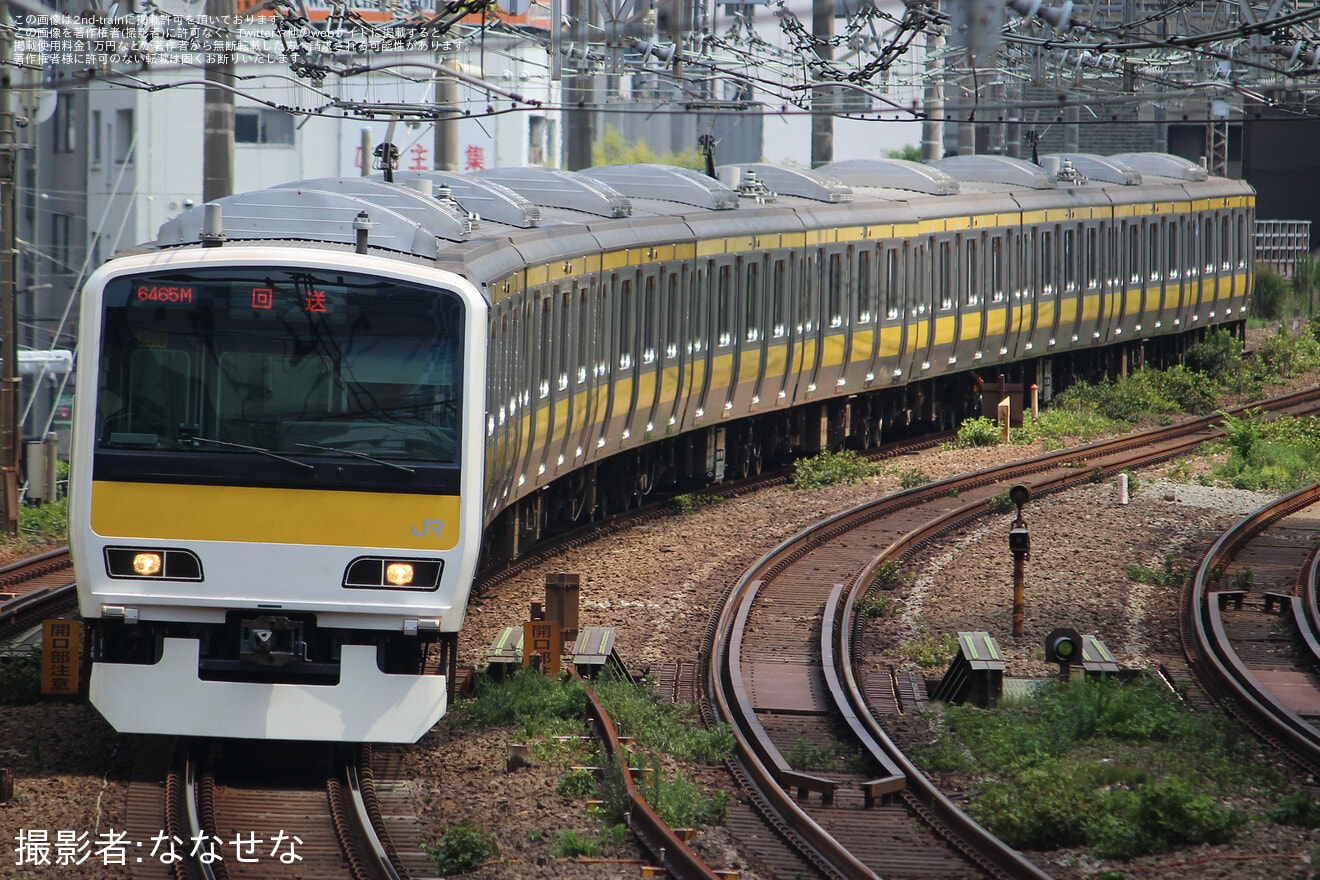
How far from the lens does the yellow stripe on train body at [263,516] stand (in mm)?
8172

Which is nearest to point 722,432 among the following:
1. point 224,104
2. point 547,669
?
point 224,104

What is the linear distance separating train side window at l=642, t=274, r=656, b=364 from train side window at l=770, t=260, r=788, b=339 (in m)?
3.02

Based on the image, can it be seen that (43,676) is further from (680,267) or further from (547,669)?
(680,267)

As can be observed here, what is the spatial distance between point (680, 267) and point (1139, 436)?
29.1ft

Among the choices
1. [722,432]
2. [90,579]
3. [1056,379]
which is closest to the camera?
[90,579]

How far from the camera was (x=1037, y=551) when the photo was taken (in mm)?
15438

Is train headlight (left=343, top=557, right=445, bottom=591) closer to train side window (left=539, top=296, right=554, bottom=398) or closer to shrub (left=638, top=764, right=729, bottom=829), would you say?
shrub (left=638, top=764, right=729, bottom=829)

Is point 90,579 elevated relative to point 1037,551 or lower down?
elevated

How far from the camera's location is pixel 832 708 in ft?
33.9

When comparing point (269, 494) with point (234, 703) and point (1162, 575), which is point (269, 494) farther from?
point (1162, 575)

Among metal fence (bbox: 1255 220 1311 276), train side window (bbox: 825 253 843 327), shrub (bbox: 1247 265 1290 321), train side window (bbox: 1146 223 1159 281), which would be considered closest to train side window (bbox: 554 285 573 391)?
train side window (bbox: 825 253 843 327)

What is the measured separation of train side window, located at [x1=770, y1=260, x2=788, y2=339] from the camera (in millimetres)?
18734

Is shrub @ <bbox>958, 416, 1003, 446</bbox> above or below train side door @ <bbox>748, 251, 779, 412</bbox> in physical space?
below

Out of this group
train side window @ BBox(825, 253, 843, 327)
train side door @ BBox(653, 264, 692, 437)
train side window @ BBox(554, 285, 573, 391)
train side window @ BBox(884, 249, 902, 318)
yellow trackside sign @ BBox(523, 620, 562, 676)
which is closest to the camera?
yellow trackside sign @ BBox(523, 620, 562, 676)
